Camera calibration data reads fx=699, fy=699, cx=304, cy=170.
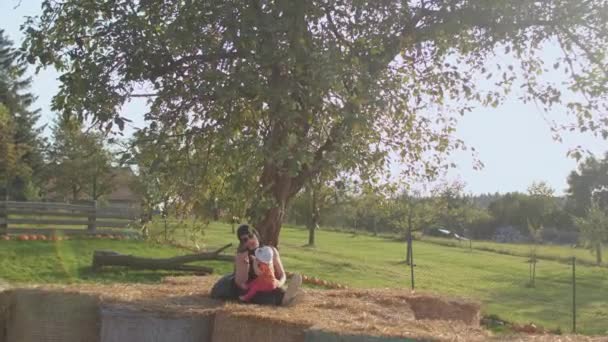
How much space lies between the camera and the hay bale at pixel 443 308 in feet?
28.7

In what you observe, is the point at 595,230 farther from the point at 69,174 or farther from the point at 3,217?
the point at 69,174

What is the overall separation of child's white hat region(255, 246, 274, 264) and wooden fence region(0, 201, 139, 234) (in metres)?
13.9

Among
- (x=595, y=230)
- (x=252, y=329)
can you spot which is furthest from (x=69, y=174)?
(x=252, y=329)

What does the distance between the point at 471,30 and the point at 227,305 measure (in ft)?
15.4

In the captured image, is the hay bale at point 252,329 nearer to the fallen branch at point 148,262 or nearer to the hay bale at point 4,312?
the hay bale at point 4,312

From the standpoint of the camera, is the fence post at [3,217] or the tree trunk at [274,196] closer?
the tree trunk at [274,196]

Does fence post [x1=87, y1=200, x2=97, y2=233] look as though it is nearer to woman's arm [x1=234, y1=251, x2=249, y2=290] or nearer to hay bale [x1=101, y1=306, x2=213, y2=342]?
woman's arm [x1=234, y1=251, x2=249, y2=290]

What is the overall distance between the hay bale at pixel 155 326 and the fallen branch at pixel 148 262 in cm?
1019

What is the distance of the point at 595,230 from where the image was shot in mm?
37312

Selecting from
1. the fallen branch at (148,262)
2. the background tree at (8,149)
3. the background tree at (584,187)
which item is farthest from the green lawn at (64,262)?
the background tree at (584,187)

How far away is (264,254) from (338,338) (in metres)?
2.30

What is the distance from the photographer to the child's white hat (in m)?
7.56

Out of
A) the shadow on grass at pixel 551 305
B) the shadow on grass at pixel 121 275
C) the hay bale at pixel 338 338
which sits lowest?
the shadow on grass at pixel 551 305

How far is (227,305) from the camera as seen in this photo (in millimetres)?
6898
